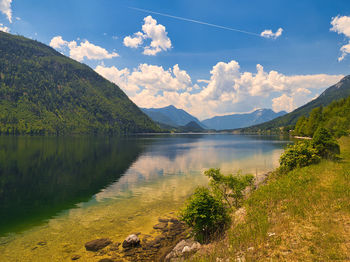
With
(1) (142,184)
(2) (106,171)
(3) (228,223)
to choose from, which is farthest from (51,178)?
(3) (228,223)

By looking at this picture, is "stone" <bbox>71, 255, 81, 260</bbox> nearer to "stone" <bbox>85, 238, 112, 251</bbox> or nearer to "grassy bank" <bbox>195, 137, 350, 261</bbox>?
"stone" <bbox>85, 238, 112, 251</bbox>

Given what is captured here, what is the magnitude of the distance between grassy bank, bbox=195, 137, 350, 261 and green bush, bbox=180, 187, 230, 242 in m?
1.95

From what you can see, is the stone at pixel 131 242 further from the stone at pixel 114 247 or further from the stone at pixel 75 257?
the stone at pixel 75 257

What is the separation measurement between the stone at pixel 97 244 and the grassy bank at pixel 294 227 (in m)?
11.1

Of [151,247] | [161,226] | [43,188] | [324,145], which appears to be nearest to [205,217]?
[151,247]

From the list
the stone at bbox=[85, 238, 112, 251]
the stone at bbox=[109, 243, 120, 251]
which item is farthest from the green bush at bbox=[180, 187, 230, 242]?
the stone at bbox=[85, 238, 112, 251]

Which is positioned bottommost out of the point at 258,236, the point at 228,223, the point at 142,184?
the point at 142,184

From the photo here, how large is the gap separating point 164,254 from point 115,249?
5046 millimetres

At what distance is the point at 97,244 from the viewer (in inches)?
814

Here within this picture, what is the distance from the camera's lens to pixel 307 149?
121ft

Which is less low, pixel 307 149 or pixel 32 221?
pixel 307 149

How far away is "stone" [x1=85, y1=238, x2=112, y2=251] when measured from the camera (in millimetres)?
20047

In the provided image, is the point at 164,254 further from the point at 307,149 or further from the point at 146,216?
the point at 307,149

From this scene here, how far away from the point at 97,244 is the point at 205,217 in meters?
11.5
